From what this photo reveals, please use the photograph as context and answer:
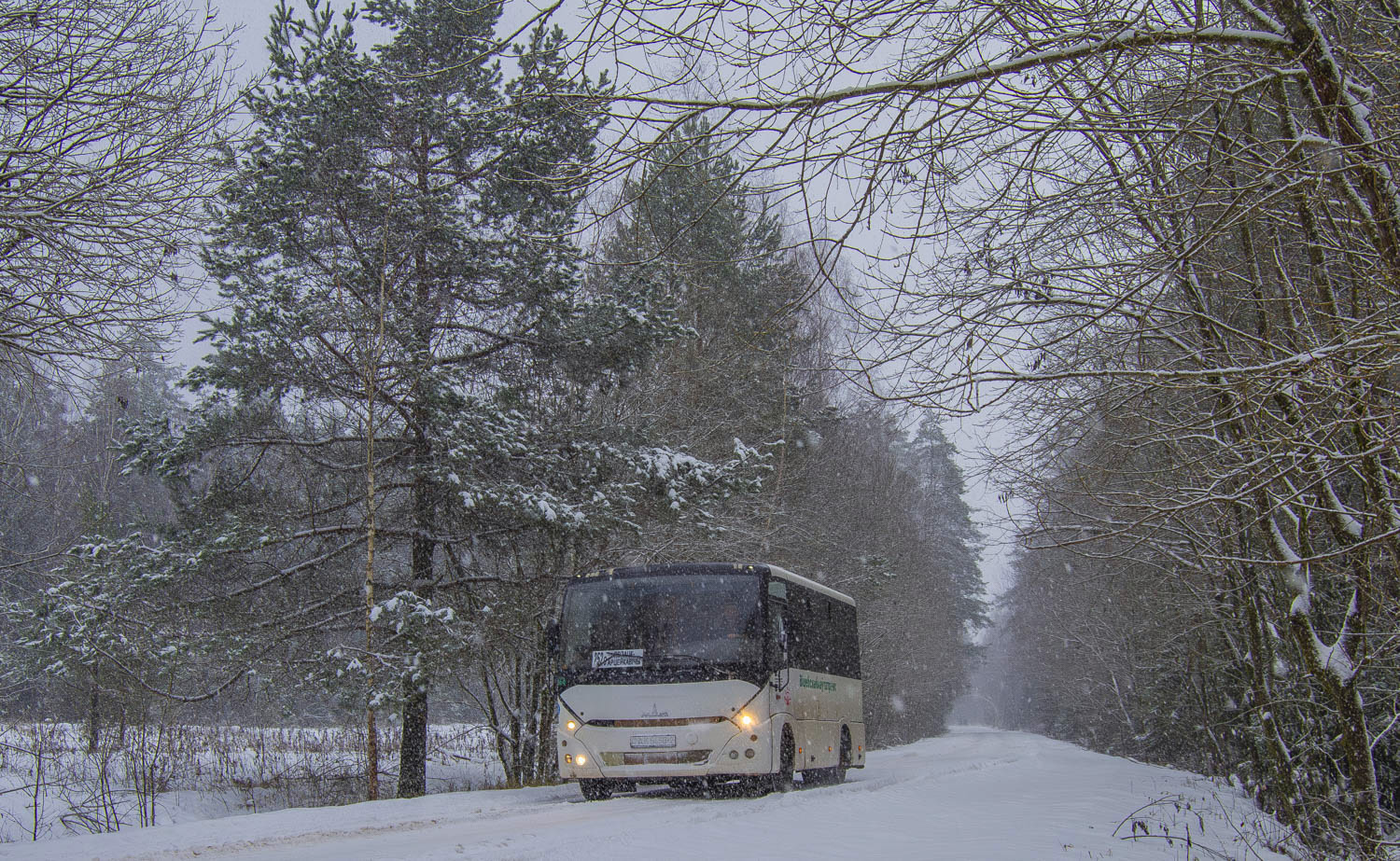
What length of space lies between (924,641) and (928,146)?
44.7m

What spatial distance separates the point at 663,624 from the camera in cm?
1294

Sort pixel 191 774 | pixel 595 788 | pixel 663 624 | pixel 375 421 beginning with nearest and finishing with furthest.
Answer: pixel 595 788, pixel 663 624, pixel 375 421, pixel 191 774

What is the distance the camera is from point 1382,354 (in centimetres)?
438

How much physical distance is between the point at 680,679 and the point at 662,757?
93cm

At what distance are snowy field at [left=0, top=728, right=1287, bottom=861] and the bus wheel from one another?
615 millimetres

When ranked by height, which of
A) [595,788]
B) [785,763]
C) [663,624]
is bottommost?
[595,788]

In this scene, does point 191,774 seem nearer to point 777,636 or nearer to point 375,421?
point 375,421

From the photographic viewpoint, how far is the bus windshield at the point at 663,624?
1266 centimetres

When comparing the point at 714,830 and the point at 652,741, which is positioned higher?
the point at 652,741

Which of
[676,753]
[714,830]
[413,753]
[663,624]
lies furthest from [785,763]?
[413,753]

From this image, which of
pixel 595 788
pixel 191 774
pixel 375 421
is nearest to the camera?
pixel 595 788

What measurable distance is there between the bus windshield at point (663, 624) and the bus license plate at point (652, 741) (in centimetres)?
78

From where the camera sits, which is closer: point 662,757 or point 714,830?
point 714,830

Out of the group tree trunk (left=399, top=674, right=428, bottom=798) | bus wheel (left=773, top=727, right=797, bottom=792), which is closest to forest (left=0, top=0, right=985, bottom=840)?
tree trunk (left=399, top=674, right=428, bottom=798)
